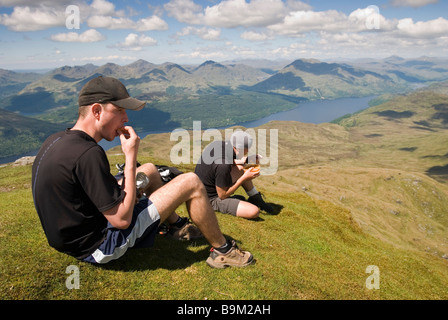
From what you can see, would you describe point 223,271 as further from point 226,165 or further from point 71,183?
point 71,183

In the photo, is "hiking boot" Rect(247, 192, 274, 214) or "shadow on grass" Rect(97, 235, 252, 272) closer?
"shadow on grass" Rect(97, 235, 252, 272)

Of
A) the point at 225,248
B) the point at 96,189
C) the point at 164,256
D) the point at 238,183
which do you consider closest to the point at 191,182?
the point at 96,189

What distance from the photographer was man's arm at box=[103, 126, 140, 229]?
5406 mm

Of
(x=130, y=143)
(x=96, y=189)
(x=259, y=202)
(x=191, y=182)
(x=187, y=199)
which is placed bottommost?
(x=259, y=202)

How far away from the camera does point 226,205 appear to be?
13.6 metres

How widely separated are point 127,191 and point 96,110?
194 cm

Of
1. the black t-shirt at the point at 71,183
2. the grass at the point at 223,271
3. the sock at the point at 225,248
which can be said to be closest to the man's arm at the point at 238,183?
the grass at the point at 223,271

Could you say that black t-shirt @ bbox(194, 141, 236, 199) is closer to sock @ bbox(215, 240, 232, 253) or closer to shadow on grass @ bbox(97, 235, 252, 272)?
shadow on grass @ bbox(97, 235, 252, 272)

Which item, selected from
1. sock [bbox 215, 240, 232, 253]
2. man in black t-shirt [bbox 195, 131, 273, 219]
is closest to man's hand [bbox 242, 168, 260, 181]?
man in black t-shirt [bbox 195, 131, 273, 219]

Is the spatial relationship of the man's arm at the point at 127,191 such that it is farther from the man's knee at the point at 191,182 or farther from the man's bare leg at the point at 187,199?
the man's knee at the point at 191,182

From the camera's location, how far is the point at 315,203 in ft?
68.7

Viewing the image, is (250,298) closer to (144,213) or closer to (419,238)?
(144,213)
